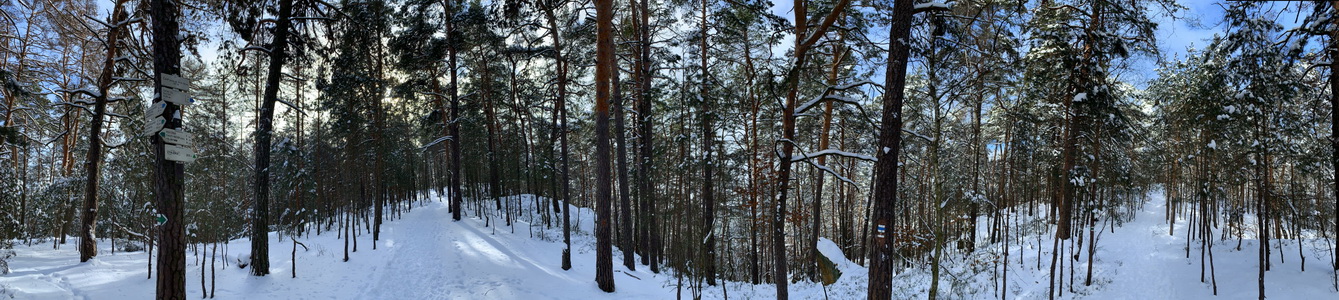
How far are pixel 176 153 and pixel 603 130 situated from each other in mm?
5795

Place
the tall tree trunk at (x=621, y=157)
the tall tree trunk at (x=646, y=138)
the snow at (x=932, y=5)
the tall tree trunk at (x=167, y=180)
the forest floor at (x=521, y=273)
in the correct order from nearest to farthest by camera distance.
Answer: the tall tree trunk at (x=167, y=180)
the snow at (x=932, y=5)
the forest floor at (x=521, y=273)
the tall tree trunk at (x=621, y=157)
the tall tree trunk at (x=646, y=138)

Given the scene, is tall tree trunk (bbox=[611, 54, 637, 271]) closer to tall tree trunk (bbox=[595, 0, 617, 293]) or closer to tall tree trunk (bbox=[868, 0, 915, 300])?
tall tree trunk (bbox=[595, 0, 617, 293])

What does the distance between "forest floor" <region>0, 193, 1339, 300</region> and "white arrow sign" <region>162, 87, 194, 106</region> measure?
3976 mm

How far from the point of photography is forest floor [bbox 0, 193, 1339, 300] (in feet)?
28.9

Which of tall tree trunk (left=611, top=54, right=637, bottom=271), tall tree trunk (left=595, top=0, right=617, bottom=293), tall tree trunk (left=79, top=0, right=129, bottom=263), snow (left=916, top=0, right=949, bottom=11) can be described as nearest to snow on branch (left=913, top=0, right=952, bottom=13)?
snow (left=916, top=0, right=949, bottom=11)

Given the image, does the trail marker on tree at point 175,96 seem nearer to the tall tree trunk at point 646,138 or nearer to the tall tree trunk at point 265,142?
the tall tree trunk at point 265,142

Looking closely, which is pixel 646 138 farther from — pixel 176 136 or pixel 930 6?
pixel 176 136

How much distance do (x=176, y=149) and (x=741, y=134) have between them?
10860mm

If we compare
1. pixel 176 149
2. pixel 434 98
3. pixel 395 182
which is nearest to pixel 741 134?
pixel 176 149

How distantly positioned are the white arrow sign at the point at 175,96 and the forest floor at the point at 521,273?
3.98 metres

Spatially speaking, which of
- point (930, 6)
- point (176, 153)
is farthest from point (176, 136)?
point (930, 6)

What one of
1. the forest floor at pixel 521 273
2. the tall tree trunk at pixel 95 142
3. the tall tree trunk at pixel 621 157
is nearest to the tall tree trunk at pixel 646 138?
the forest floor at pixel 521 273

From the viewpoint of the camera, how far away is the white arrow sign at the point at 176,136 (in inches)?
195

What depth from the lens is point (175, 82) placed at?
16.5ft
